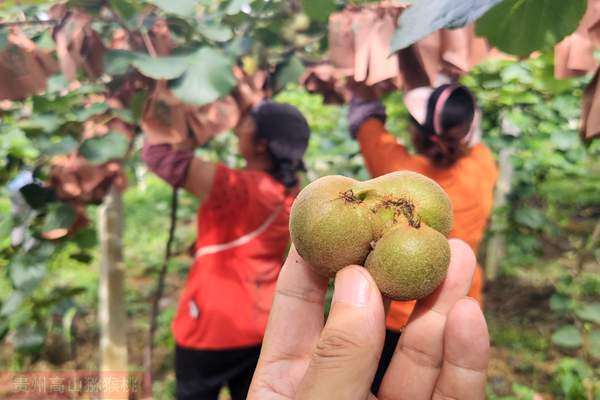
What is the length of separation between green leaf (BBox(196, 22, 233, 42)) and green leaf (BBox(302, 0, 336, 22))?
24 centimetres

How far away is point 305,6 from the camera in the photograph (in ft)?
4.17

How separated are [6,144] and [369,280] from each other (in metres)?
1.28

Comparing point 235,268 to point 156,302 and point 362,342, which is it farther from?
point 362,342

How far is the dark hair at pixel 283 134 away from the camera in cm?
168

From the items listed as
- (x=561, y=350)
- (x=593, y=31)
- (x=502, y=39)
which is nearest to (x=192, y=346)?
(x=502, y=39)

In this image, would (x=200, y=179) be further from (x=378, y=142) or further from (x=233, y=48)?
(x=378, y=142)

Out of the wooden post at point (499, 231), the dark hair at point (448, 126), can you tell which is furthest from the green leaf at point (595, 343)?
the wooden post at point (499, 231)

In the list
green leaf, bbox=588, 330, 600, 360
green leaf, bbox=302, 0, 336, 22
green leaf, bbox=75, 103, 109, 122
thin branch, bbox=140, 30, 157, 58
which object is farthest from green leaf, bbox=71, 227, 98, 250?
green leaf, bbox=588, 330, 600, 360

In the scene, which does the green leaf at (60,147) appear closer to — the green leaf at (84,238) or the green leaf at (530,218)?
the green leaf at (84,238)

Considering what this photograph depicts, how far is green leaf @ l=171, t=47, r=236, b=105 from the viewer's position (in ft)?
3.90

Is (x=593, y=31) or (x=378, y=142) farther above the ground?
(x=593, y=31)

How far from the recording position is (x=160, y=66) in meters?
1.18

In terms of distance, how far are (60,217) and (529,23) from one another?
1.31m

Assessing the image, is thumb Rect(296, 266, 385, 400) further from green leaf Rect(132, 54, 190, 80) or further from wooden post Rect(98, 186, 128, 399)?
wooden post Rect(98, 186, 128, 399)
